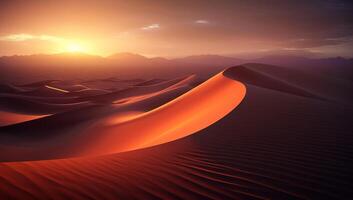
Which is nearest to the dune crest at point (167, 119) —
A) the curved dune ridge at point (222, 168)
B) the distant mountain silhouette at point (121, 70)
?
the curved dune ridge at point (222, 168)

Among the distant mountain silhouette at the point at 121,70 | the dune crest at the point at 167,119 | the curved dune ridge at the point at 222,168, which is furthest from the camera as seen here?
the distant mountain silhouette at the point at 121,70

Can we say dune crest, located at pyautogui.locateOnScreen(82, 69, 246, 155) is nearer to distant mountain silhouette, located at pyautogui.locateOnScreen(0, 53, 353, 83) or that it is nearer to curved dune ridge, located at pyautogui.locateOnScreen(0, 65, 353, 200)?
curved dune ridge, located at pyautogui.locateOnScreen(0, 65, 353, 200)

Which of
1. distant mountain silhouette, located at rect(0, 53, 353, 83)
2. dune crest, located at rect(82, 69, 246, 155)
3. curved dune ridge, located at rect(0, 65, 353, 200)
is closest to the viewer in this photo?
curved dune ridge, located at rect(0, 65, 353, 200)

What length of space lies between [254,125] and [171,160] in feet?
7.43

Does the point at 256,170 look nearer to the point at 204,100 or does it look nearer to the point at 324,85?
the point at 204,100

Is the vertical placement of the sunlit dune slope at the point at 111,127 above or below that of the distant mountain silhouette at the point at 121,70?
below

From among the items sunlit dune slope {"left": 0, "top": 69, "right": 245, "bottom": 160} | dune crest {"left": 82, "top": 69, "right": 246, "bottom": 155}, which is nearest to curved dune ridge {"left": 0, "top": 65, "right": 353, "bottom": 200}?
sunlit dune slope {"left": 0, "top": 69, "right": 245, "bottom": 160}

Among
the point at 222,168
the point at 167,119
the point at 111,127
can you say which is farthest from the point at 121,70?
the point at 222,168

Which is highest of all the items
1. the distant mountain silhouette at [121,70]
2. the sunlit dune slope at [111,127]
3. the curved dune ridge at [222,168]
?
the distant mountain silhouette at [121,70]

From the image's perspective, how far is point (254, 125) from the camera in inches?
205

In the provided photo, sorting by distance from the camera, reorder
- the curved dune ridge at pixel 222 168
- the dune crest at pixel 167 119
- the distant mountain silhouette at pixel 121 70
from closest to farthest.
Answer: the curved dune ridge at pixel 222 168 < the dune crest at pixel 167 119 < the distant mountain silhouette at pixel 121 70

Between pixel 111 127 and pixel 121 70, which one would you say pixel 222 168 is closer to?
pixel 111 127

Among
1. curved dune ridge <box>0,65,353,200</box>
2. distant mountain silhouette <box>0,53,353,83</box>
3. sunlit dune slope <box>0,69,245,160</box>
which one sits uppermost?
distant mountain silhouette <box>0,53,353,83</box>

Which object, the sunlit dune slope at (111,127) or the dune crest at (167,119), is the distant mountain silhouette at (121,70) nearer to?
the dune crest at (167,119)
